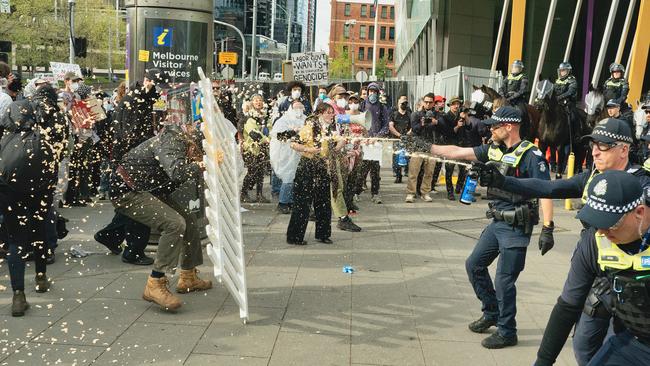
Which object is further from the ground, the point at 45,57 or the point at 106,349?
the point at 45,57

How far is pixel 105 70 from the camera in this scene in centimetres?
7425

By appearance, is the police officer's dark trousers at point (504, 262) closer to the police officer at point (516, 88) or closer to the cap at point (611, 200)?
the cap at point (611, 200)

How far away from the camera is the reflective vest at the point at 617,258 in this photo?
9.18 feet

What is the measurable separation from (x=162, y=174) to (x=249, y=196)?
6677 mm

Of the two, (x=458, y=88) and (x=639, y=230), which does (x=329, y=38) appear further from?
(x=639, y=230)

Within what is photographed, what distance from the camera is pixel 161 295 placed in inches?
217

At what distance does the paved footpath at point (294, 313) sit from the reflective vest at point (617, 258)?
6.79ft

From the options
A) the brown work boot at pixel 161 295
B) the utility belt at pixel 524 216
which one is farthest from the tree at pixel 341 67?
the utility belt at pixel 524 216

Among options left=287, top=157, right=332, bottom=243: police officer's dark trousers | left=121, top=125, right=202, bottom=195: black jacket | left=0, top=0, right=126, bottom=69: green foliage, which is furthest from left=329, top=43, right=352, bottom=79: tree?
left=121, top=125, right=202, bottom=195: black jacket

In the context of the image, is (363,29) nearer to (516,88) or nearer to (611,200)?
(516,88)

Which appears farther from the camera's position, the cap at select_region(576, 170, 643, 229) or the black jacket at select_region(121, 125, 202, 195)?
the black jacket at select_region(121, 125, 202, 195)

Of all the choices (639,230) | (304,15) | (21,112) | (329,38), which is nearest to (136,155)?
(21,112)

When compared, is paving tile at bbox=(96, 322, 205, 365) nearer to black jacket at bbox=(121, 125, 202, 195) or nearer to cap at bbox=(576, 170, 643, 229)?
black jacket at bbox=(121, 125, 202, 195)

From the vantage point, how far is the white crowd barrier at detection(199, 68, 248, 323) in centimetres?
464
